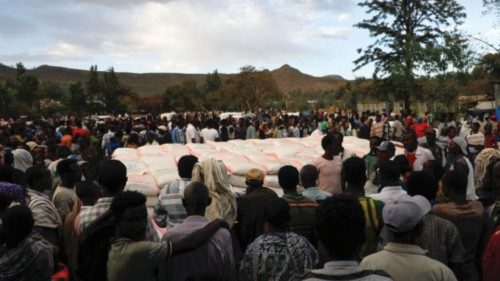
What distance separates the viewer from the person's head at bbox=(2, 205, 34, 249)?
9.55ft

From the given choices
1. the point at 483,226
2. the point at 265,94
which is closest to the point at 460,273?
the point at 483,226

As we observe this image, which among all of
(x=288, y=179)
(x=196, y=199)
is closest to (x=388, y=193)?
(x=288, y=179)

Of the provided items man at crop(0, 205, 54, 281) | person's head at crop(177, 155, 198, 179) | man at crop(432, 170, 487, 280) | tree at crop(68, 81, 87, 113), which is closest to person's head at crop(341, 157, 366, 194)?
man at crop(432, 170, 487, 280)

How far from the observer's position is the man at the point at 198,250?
3.00m

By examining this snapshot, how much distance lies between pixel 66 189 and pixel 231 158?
15.1 ft

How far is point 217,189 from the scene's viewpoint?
4109mm

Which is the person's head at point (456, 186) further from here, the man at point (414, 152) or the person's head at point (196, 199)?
the man at point (414, 152)

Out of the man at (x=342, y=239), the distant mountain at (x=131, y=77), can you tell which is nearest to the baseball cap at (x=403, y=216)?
the man at (x=342, y=239)

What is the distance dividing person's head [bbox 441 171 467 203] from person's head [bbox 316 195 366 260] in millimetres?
1672

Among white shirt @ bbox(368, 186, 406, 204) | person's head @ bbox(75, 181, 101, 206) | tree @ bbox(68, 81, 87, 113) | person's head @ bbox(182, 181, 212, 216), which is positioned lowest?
tree @ bbox(68, 81, 87, 113)

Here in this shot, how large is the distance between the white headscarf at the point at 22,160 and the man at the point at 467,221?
19.7ft

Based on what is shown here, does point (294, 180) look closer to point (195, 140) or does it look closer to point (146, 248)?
point (146, 248)

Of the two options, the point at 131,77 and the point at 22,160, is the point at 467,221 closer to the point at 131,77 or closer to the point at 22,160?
the point at 22,160

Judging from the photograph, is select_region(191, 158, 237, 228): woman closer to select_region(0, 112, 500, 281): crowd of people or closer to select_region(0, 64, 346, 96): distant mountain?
select_region(0, 112, 500, 281): crowd of people
